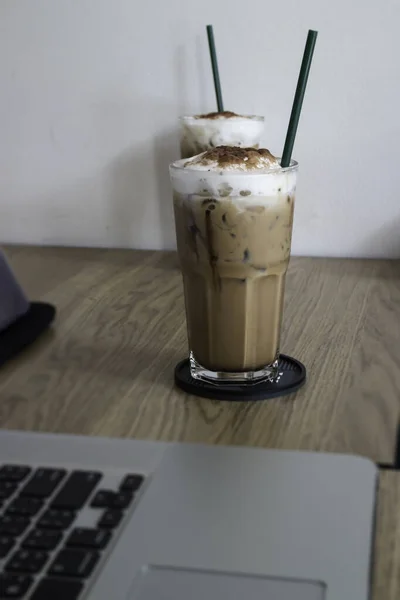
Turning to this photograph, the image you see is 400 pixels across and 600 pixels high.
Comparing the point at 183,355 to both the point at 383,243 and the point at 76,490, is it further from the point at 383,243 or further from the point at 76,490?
the point at 383,243

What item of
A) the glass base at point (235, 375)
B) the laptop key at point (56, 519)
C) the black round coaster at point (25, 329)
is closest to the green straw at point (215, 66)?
the black round coaster at point (25, 329)

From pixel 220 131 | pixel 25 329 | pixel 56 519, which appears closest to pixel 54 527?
pixel 56 519

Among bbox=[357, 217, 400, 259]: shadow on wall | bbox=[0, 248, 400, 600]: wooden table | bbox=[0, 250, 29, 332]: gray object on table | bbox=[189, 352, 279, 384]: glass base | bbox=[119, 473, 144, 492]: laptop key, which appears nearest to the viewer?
bbox=[119, 473, 144, 492]: laptop key

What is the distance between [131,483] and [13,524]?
0.10 metres

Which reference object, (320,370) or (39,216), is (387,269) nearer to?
(320,370)

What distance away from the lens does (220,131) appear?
1.17 metres

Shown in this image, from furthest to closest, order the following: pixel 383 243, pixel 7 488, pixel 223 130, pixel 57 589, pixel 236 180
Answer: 1. pixel 383 243
2. pixel 223 130
3. pixel 236 180
4. pixel 7 488
5. pixel 57 589

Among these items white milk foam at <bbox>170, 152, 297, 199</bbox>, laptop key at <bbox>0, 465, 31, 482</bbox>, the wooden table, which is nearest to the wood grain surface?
the wooden table

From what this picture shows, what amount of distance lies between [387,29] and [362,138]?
183mm

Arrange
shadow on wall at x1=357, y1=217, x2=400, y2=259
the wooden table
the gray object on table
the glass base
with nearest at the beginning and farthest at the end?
the wooden table
the glass base
the gray object on table
shadow on wall at x1=357, y1=217, x2=400, y2=259

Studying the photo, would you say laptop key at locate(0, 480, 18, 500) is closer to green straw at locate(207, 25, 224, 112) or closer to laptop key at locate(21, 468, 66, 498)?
laptop key at locate(21, 468, 66, 498)

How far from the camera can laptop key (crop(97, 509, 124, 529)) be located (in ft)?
1.63

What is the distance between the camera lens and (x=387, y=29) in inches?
48.3

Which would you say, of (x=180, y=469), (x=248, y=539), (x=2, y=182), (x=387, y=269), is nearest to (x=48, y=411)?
(x=180, y=469)
